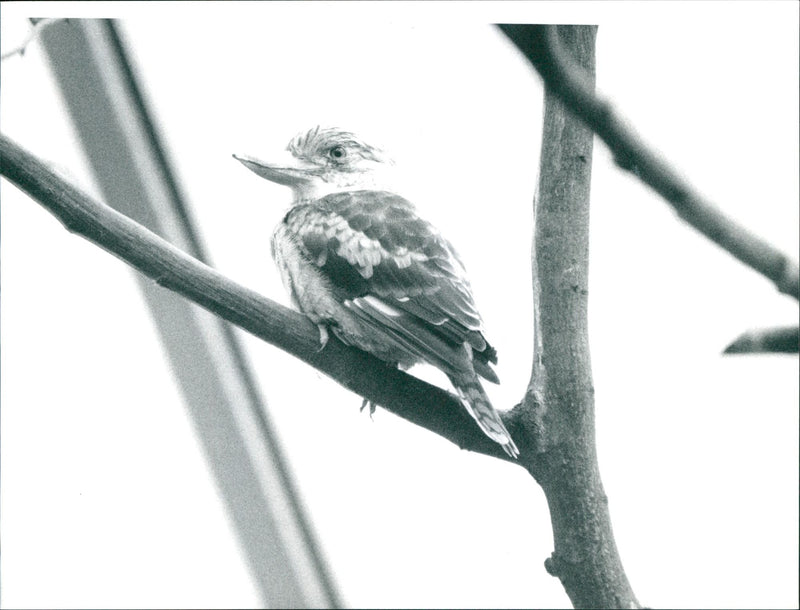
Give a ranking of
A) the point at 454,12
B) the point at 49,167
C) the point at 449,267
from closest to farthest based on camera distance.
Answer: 1. the point at 454,12
2. the point at 49,167
3. the point at 449,267

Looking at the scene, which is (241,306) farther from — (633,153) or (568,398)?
(633,153)

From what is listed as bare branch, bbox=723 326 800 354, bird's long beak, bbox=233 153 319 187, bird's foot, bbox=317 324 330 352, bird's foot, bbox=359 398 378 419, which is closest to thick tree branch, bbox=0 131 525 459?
bird's foot, bbox=317 324 330 352

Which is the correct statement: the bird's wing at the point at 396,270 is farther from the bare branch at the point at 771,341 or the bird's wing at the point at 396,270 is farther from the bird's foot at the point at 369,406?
the bare branch at the point at 771,341

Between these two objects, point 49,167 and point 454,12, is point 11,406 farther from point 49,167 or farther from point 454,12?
point 454,12

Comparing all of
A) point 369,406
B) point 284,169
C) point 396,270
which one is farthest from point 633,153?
point 284,169

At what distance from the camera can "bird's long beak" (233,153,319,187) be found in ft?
5.05

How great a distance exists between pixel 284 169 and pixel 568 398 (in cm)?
71

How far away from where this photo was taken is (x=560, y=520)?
1.22 meters

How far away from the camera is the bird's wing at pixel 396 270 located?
131 cm

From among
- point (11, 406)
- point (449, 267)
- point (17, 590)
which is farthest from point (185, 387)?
point (449, 267)

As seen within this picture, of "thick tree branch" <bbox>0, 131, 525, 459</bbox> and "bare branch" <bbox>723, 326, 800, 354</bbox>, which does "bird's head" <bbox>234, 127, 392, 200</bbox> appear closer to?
"thick tree branch" <bbox>0, 131, 525, 459</bbox>

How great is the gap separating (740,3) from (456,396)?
0.67 m

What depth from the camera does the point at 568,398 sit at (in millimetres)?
1209

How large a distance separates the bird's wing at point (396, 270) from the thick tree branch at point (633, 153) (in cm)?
81
